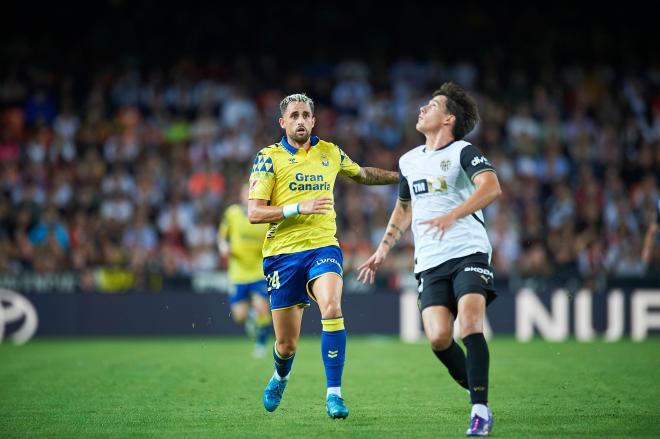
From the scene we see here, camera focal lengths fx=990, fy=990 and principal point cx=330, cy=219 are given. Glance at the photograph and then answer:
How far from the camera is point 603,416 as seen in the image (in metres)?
8.04

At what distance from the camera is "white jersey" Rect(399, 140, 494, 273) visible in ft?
24.3

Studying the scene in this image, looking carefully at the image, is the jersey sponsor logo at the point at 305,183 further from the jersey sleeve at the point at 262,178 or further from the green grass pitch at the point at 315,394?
the green grass pitch at the point at 315,394

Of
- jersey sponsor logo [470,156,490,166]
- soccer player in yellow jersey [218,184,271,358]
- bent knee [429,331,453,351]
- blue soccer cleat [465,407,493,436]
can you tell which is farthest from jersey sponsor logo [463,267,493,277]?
soccer player in yellow jersey [218,184,271,358]

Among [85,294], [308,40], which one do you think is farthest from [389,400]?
[308,40]

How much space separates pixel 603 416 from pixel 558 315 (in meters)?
Result: 10.6

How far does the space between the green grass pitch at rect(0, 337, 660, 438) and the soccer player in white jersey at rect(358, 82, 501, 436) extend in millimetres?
575

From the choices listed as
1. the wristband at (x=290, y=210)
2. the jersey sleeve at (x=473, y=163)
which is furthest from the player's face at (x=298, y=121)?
the jersey sleeve at (x=473, y=163)

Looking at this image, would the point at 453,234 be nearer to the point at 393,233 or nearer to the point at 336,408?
the point at 393,233

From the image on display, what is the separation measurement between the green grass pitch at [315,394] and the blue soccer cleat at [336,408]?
7 centimetres

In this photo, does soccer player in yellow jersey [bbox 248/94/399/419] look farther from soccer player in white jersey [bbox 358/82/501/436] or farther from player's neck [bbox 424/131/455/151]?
player's neck [bbox 424/131/455/151]

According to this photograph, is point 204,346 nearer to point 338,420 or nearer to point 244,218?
point 244,218

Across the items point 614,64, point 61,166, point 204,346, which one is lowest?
point 204,346

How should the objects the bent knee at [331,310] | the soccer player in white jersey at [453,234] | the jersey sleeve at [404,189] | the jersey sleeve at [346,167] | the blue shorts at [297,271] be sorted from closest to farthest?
the soccer player in white jersey at [453,234] < the jersey sleeve at [404,189] < the bent knee at [331,310] < the blue shorts at [297,271] < the jersey sleeve at [346,167]

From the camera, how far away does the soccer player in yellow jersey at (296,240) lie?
26.7 feet
